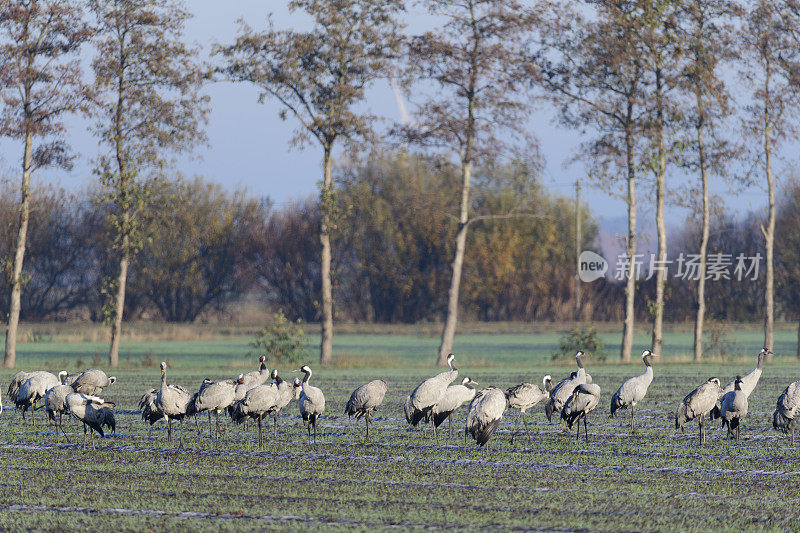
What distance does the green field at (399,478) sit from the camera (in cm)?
993

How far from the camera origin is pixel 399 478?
1227 cm

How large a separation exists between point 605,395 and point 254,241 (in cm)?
5128

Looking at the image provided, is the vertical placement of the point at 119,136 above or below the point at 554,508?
above

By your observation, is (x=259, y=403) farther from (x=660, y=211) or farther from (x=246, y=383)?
(x=660, y=211)

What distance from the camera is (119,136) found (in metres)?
37.3

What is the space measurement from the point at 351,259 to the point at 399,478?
59.9 m

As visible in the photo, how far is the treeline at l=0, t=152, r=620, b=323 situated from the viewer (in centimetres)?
6900

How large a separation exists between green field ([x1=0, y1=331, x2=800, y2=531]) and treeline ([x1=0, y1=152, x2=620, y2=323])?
49.0 meters

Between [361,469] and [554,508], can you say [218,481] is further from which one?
[554,508]

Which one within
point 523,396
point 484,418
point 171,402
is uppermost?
point 523,396

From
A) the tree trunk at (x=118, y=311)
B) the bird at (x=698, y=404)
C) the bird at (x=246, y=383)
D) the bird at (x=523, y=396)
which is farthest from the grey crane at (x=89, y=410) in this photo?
the tree trunk at (x=118, y=311)

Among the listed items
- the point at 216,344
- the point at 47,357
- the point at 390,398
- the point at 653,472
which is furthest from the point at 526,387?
the point at 216,344

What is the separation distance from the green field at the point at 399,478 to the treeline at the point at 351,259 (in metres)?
49.0

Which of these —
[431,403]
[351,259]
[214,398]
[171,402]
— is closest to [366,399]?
[431,403]
